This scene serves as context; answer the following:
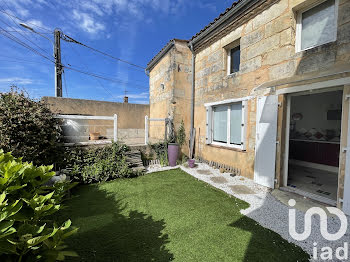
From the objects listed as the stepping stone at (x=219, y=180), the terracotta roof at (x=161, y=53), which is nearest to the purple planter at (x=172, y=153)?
the stepping stone at (x=219, y=180)

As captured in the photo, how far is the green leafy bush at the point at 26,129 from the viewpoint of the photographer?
3.63m

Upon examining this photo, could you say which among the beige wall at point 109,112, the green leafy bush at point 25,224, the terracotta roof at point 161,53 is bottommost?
the green leafy bush at point 25,224

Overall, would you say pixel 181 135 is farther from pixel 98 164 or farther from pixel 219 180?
pixel 98 164

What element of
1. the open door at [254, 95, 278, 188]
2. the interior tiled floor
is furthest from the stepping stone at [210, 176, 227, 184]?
the interior tiled floor

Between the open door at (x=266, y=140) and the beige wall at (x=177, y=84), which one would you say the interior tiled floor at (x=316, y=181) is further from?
the beige wall at (x=177, y=84)

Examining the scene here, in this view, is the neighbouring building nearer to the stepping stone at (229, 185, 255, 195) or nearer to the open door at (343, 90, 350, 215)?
the open door at (343, 90, 350, 215)

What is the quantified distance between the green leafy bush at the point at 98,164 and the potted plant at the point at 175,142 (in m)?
1.85

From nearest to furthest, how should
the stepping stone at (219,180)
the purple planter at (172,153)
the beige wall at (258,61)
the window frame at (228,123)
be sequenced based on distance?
1. the beige wall at (258,61)
2. the stepping stone at (219,180)
3. the window frame at (228,123)
4. the purple planter at (172,153)

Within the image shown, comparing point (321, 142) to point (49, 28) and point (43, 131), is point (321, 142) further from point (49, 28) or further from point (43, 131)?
point (49, 28)

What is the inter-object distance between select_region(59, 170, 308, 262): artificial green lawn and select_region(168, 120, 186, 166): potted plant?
8.21ft

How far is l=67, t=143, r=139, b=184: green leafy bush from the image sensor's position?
189 inches

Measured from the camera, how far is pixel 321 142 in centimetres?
651

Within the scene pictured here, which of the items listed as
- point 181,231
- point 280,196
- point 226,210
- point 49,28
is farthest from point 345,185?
point 49,28

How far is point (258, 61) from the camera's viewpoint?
4707 mm
